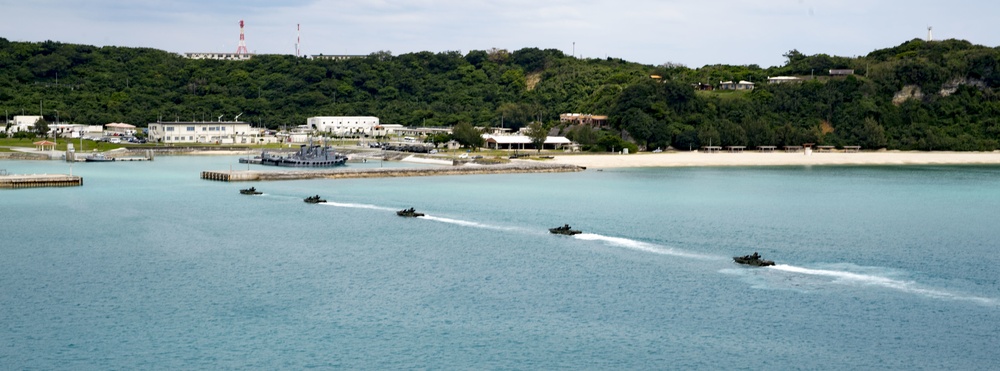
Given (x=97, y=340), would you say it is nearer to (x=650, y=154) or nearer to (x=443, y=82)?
(x=650, y=154)

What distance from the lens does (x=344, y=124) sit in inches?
4525

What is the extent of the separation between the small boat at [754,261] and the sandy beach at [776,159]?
43766 millimetres

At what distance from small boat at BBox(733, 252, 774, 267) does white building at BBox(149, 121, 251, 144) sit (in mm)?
75322

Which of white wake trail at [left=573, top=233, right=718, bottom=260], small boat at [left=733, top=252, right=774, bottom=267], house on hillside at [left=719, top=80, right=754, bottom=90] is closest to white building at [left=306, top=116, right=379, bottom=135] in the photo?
house on hillside at [left=719, top=80, right=754, bottom=90]

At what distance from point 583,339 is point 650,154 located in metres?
64.3

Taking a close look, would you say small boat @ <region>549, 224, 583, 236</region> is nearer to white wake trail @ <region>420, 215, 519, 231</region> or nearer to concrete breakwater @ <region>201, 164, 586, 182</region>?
white wake trail @ <region>420, 215, 519, 231</region>

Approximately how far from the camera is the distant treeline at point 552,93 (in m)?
96.4

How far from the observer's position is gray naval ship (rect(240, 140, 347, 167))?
6906 centimetres

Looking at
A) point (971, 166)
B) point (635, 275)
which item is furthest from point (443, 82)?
point (635, 275)

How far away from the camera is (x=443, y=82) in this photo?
138875 millimetres

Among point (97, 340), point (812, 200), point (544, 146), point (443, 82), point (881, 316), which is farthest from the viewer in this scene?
point (443, 82)

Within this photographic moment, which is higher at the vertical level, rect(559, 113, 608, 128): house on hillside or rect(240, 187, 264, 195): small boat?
rect(559, 113, 608, 128): house on hillside

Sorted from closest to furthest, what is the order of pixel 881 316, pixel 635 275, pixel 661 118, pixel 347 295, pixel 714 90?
1. pixel 881 316
2. pixel 347 295
3. pixel 635 275
4. pixel 661 118
5. pixel 714 90

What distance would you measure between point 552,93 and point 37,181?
83911 mm
